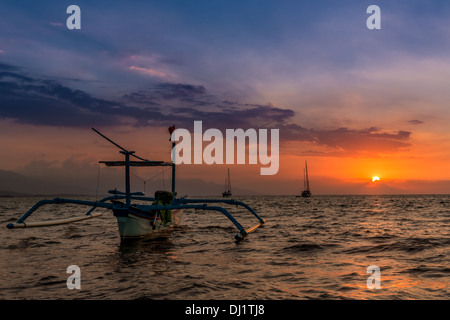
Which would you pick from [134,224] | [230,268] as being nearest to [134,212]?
[134,224]

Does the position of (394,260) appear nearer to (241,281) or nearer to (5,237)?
(241,281)

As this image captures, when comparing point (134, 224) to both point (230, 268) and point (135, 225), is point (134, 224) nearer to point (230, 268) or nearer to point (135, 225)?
point (135, 225)

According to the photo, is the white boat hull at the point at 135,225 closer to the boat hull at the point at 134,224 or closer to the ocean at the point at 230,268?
the boat hull at the point at 134,224

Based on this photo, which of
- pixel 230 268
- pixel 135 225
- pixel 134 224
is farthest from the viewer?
pixel 135 225

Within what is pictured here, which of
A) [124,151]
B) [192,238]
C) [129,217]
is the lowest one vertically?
[192,238]

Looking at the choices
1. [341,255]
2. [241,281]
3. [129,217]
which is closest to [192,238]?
[129,217]

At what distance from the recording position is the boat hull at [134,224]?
1848 centimetres

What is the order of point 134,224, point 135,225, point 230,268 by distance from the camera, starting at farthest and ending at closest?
point 135,225, point 134,224, point 230,268

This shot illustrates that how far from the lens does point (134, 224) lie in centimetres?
1911

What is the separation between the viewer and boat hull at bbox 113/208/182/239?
1848 centimetres

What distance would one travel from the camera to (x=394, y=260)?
12.9 m

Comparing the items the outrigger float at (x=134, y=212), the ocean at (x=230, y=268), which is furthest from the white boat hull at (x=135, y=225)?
the ocean at (x=230, y=268)

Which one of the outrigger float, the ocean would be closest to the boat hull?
the outrigger float
